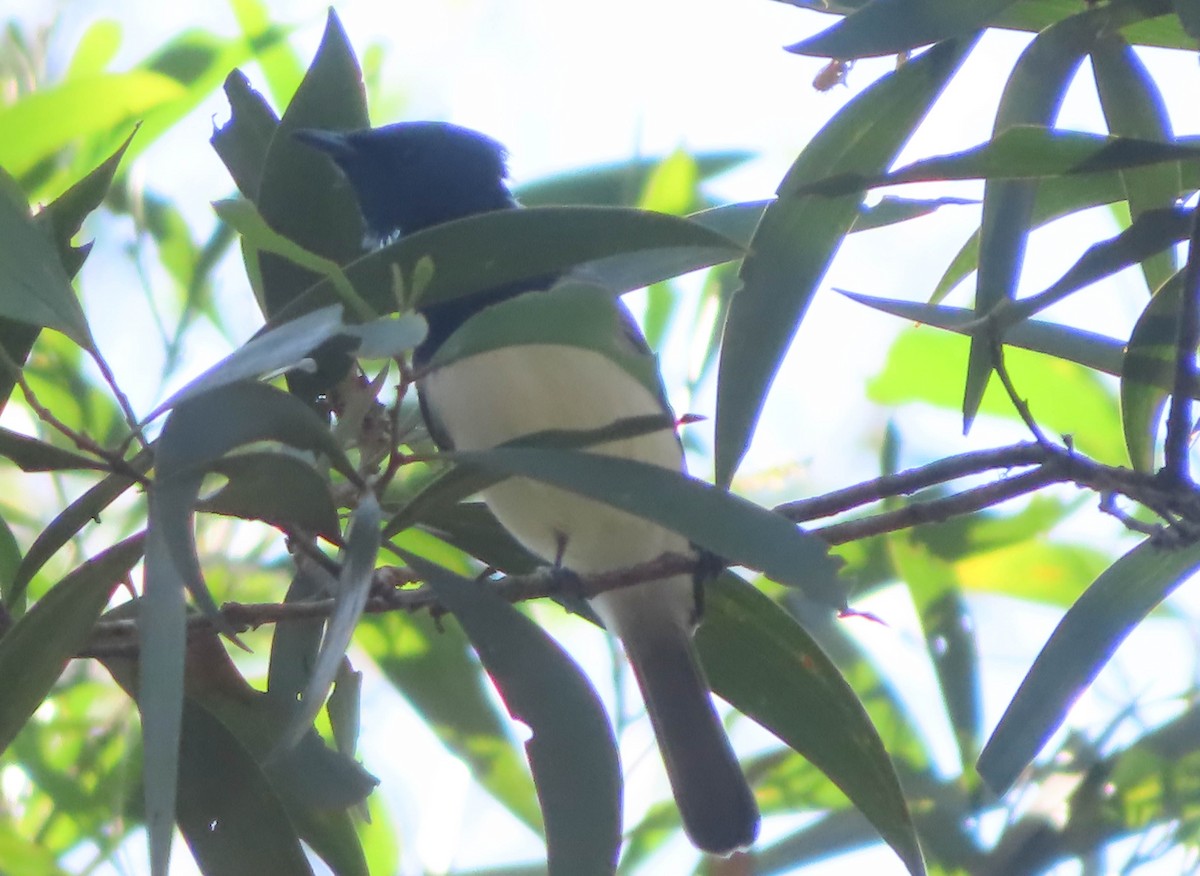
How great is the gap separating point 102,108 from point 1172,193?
1.62m

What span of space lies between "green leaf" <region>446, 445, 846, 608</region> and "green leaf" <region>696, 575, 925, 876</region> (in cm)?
53

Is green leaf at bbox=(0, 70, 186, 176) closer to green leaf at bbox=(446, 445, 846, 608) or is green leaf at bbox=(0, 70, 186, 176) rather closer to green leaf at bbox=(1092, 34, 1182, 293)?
green leaf at bbox=(446, 445, 846, 608)

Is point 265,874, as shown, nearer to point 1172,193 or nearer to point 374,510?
point 374,510

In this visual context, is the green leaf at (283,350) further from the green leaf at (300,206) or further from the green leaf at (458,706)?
the green leaf at (458,706)

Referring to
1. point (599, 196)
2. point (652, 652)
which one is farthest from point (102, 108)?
point (652, 652)

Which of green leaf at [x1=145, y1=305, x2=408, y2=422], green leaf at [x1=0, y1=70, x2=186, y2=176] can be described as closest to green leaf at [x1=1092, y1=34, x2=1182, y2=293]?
green leaf at [x1=145, y1=305, x2=408, y2=422]

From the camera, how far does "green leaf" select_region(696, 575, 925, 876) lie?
1.62 m

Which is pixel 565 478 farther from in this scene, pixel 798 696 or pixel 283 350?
pixel 798 696

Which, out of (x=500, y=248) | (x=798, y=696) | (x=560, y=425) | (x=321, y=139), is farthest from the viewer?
(x=560, y=425)

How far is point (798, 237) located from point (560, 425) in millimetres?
694

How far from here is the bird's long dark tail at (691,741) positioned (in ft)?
7.66

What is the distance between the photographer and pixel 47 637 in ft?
4.58

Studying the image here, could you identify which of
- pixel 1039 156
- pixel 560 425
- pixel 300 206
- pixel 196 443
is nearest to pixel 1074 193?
pixel 1039 156

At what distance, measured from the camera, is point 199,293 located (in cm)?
263
